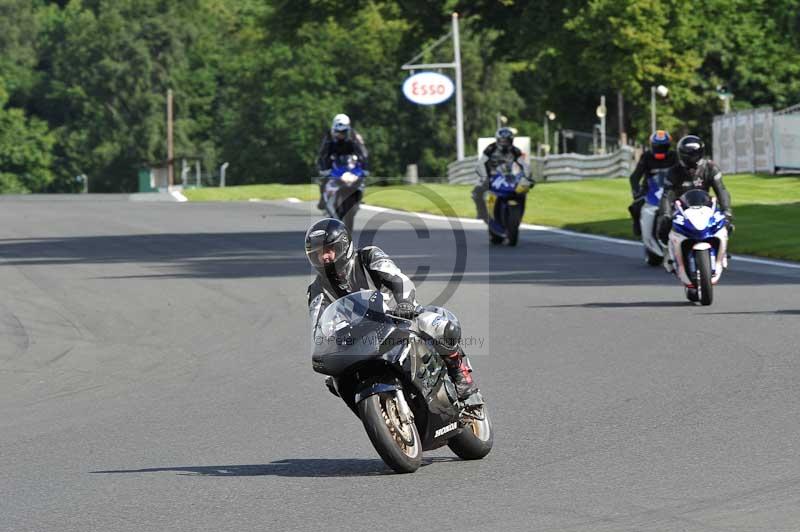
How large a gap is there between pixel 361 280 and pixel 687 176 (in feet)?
33.7

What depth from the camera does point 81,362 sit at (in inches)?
528

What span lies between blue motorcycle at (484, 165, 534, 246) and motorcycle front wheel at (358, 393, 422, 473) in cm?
1673

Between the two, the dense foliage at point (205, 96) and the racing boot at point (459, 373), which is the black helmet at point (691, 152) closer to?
the racing boot at point (459, 373)

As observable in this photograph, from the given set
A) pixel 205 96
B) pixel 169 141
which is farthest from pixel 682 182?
pixel 205 96

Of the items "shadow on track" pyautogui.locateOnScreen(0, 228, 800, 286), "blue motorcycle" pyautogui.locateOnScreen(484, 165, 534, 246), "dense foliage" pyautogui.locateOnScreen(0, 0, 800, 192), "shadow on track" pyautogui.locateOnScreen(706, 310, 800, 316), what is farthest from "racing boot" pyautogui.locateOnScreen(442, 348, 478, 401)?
"dense foliage" pyautogui.locateOnScreen(0, 0, 800, 192)

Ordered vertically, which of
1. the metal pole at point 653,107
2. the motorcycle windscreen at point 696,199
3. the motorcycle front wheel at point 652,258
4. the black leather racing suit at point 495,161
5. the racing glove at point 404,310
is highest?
the metal pole at point 653,107

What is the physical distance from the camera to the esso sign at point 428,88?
60.6 metres

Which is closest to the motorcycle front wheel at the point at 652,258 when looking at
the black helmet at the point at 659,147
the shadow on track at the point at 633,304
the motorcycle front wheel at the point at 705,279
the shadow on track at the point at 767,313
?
the black helmet at the point at 659,147

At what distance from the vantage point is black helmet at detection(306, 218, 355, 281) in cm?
795

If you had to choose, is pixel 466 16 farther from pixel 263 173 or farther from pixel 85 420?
pixel 263 173

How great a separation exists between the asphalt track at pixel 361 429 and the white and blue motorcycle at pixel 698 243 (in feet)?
0.98

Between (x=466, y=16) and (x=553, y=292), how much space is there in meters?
23.9

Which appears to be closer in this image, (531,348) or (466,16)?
(531,348)

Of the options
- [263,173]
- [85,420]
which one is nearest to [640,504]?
[85,420]
